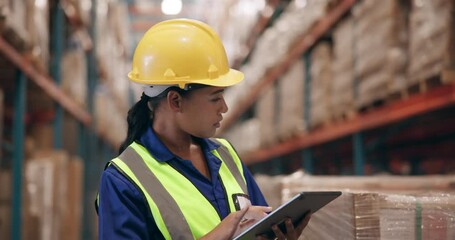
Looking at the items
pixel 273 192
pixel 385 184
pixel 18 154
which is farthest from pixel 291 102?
pixel 385 184

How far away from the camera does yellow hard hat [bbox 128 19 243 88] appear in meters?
2.46

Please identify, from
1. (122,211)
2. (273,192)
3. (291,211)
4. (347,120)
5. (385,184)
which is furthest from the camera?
(347,120)

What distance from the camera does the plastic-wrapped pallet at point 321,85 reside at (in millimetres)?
6410

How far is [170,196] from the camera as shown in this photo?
225 cm

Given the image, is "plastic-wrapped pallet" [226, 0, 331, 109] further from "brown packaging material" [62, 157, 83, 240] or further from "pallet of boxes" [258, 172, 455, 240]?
"pallet of boxes" [258, 172, 455, 240]

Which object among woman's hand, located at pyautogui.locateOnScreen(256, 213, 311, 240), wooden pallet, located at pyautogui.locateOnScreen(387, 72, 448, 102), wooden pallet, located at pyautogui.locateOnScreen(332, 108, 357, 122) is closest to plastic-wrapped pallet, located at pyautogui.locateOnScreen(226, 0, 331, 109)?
wooden pallet, located at pyautogui.locateOnScreen(332, 108, 357, 122)

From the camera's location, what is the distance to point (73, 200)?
7496mm

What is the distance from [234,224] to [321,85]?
4.48 m

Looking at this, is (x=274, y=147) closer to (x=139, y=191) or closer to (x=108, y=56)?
(x=108, y=56)

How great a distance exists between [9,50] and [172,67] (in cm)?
274

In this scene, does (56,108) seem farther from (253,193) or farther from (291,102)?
(253,193)

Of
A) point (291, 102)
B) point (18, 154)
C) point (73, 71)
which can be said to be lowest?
point (18, 154)

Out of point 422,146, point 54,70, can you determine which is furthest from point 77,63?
point 422,146

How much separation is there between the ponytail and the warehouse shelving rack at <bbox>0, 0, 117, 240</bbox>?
7.83 ft
